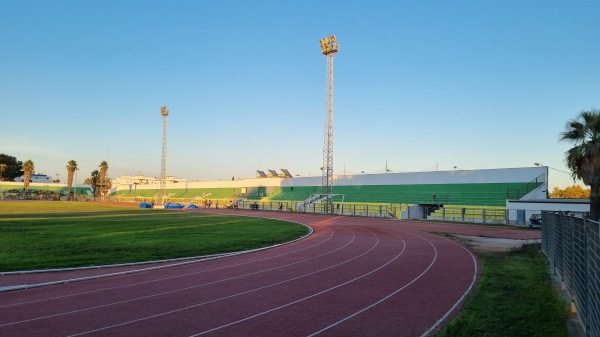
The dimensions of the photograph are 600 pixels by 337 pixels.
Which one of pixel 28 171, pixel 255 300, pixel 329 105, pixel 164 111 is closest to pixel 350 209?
pixel 329 105

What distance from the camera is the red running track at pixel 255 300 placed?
7.09 m

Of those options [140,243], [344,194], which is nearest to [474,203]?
[344,194]

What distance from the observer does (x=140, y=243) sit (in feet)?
59.8

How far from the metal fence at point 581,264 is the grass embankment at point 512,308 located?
0.43 meters

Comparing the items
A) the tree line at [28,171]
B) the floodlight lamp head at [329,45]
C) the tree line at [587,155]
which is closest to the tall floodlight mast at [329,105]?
the floodlight lamp head at [329,45]

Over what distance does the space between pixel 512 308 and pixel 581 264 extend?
1644 mm

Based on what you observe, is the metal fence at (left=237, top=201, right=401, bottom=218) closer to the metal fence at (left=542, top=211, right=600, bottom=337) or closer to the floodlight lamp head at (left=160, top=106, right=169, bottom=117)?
the floodlight lamp head at (left=160, top=106, right=169, bottom=117)

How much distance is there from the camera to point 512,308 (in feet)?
26.9

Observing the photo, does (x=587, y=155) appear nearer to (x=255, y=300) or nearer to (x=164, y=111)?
(x=255, y=300)

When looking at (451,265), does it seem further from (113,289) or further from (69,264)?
(69,264)

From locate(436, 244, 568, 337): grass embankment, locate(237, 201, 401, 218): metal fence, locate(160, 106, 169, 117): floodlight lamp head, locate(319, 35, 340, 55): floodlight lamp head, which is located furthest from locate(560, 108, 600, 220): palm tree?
locate(160, 106, 169, 117): floodlight lamp head

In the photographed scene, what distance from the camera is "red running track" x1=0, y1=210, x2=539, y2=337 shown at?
709 cm

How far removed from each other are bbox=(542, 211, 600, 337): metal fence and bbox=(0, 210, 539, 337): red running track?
2.22 meters

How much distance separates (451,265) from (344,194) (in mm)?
48649
